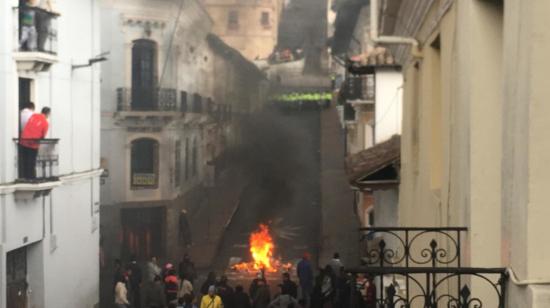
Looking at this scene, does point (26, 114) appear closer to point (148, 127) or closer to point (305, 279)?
point (305, 279)

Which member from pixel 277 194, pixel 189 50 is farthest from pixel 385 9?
pixel 277 194

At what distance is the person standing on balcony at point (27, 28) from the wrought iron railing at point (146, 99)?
9188 mm

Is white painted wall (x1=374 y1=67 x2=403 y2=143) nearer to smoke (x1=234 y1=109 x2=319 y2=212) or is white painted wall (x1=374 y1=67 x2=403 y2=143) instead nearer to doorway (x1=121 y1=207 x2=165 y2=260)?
doorway (x1=121 y1=207 x2=165 y2=260)

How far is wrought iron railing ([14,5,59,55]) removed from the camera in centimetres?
1441

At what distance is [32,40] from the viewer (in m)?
14.5

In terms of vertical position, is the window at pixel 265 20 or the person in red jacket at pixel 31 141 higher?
the window at pixel 265 20

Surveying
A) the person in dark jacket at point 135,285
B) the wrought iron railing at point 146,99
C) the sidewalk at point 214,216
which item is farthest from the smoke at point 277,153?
the person in dark jacket at point 135,285

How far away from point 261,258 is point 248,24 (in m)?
27.6

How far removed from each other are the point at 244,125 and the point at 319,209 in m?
8.10

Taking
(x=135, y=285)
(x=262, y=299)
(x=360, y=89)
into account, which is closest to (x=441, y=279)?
(x=262, y=299)

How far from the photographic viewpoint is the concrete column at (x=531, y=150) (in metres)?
3.64

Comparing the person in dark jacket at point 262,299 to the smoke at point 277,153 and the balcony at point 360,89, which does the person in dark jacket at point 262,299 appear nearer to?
the balcony at point 360,89

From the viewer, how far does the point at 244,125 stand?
35875 millimetres

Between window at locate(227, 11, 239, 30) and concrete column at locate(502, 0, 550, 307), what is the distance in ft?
136
